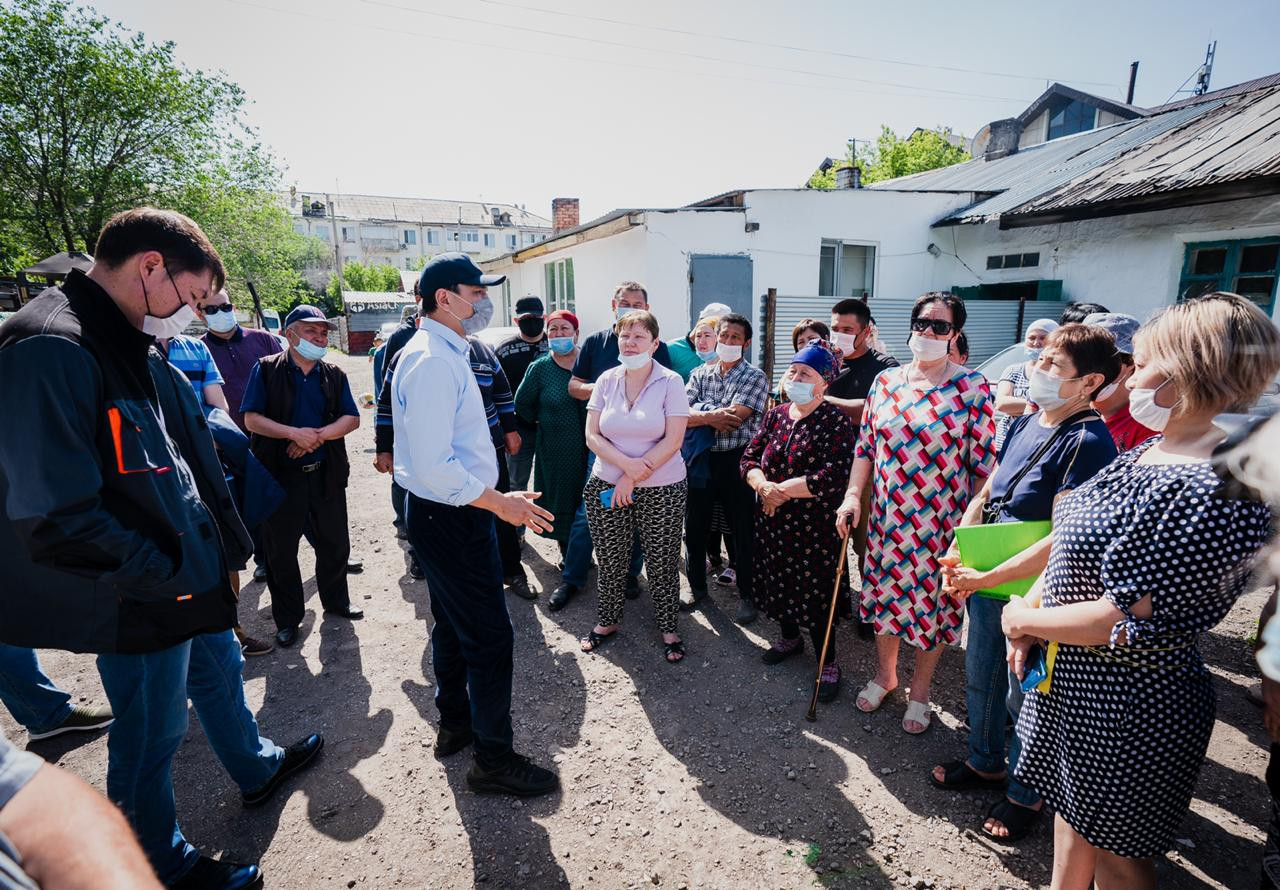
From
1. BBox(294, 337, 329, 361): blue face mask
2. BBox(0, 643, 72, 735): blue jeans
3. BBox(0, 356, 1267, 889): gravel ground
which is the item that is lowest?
BBox(0, 356, 1267, 889): gravel ground

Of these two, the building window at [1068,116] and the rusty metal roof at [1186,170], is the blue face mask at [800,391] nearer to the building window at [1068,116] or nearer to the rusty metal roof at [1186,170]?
the rusty metal roof at [1186,170]

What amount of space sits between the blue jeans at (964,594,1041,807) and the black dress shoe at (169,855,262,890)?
296cm

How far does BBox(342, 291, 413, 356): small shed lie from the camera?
32781mm

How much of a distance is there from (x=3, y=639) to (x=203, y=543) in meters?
0.65

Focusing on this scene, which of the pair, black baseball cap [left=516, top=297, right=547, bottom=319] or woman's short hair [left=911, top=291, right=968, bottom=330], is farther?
black baseball cap [left=516, top=297, right=547, bottom=319]

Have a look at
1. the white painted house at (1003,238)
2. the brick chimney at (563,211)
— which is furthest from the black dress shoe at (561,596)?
the brick chimney at (563,211)

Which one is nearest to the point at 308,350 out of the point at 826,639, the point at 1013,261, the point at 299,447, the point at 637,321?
the point at 299,447

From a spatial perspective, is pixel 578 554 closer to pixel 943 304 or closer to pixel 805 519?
pixel 805 519

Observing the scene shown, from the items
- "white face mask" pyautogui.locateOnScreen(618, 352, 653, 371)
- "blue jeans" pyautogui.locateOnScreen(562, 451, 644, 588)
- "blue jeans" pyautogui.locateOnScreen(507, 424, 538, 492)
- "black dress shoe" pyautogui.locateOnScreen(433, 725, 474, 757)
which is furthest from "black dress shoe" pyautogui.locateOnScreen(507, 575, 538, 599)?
"white face mask" pyautogui.locateOnScreen(618, 352, 653, 371)

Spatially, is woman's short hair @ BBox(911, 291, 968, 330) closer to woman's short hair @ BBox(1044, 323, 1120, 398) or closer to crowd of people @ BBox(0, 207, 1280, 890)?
crowd of people @ BBox(0, 207, 1280, 890)

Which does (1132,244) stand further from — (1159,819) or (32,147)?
(32,147)

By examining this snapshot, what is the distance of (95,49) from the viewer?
1540 centimetres

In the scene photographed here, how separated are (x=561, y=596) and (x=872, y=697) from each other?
2.24 metres

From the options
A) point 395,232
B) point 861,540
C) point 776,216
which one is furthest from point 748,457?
point 395,232
